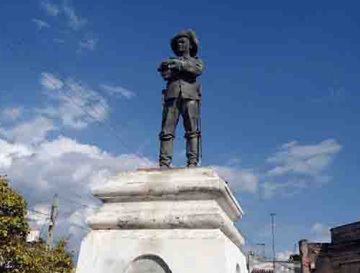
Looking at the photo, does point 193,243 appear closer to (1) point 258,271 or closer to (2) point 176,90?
(2) point 176,90

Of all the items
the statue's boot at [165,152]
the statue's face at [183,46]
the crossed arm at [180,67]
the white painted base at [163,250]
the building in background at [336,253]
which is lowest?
the white painted base at [163,250]

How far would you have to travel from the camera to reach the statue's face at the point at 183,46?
6281mm

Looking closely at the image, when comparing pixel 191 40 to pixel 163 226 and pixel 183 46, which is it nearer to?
pixel 183 46

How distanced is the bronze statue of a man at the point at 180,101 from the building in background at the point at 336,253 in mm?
25377

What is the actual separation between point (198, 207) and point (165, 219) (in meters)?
0.36

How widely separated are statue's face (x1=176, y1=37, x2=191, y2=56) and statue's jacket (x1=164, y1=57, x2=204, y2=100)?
13 centimetres

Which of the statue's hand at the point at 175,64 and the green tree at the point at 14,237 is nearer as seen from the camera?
the statue's hand at the point at 175,64

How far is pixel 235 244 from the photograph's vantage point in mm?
5824

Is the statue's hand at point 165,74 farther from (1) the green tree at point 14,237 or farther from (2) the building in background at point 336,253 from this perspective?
(2) the building in background at point 336,253

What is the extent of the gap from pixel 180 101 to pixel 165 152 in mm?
651

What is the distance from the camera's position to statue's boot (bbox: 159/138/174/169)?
19.4 ft

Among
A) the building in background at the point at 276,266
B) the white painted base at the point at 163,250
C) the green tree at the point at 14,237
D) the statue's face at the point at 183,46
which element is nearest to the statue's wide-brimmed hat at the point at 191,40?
the statue's face at the point at 183,46

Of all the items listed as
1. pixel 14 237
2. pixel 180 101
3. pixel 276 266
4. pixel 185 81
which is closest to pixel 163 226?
pixel 180 101

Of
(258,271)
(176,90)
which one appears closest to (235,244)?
(176,90)
